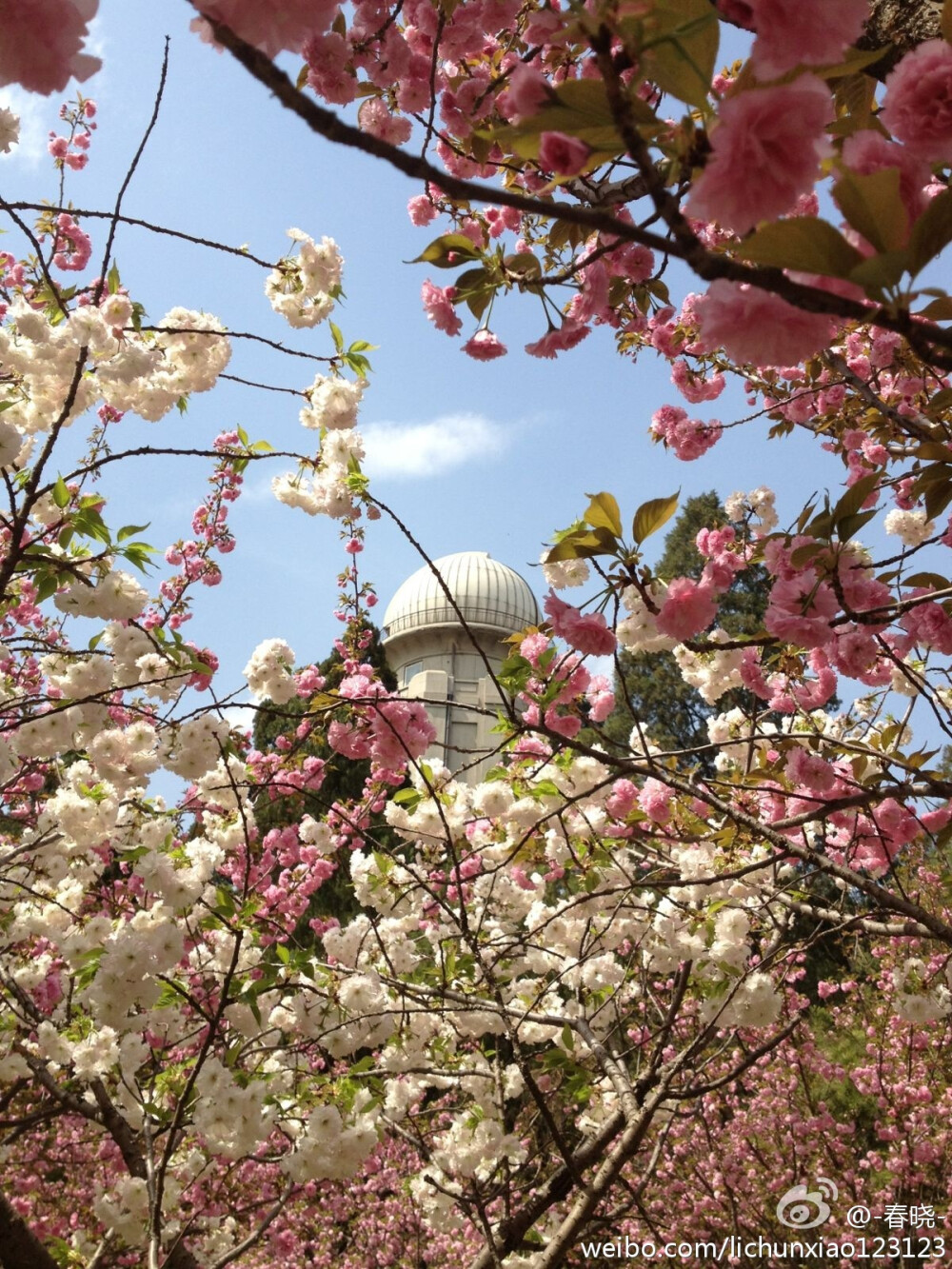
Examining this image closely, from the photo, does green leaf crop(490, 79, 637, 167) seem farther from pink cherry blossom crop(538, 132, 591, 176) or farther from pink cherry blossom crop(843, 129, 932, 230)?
pink cherry blossom crop(843, 129, 932, 230)

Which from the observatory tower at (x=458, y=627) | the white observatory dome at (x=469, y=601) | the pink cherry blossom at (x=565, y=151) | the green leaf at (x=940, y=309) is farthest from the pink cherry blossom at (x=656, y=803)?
the white observatory dome at (x=469, y=601)

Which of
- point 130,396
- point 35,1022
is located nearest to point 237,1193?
point 35,1022

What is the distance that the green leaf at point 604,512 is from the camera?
144 centimetres

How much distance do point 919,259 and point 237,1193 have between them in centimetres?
739

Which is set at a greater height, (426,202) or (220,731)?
(426,202)

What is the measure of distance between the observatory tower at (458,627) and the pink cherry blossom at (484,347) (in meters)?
14.9

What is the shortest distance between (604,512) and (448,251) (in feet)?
1.62

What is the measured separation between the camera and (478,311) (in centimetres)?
164

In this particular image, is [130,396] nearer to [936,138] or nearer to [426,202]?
[426,202]

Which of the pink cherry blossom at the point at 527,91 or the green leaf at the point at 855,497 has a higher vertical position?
the green leaf at the point at 855,497

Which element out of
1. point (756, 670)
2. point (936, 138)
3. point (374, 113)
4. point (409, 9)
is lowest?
point (936, 138)

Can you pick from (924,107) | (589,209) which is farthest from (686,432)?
(589,209)

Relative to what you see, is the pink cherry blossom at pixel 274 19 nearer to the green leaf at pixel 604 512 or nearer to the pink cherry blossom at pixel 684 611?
the green leaf at pixel 604 512

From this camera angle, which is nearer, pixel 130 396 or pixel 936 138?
pixel 936 138
